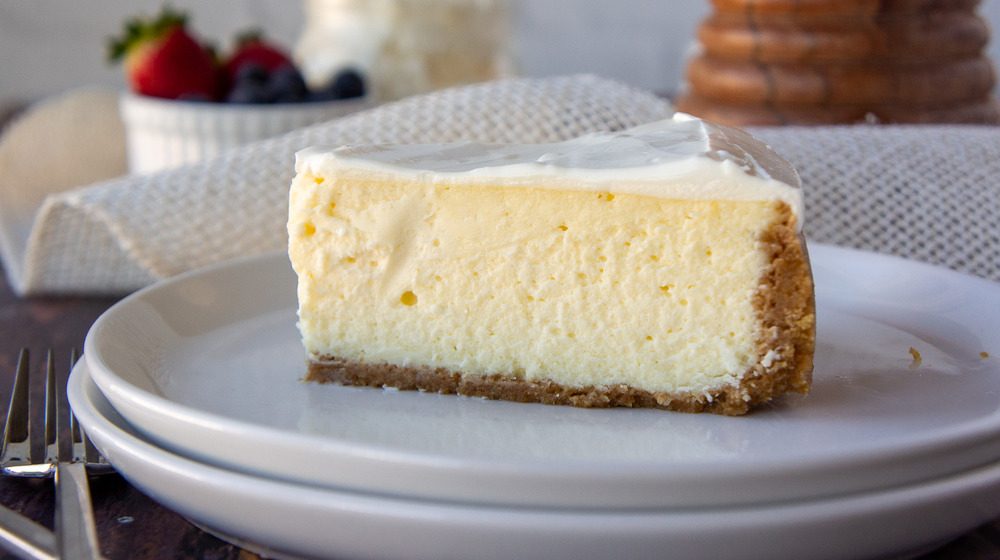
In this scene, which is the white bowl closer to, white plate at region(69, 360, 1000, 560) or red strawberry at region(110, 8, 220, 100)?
red strawberry at region(110, 8, 220, 100)

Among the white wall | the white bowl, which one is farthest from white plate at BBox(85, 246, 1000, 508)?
the white wall

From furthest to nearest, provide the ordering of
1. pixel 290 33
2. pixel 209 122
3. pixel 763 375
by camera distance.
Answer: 1. pixel 290 33
2. pixel 209 122
3. pixel 763 375

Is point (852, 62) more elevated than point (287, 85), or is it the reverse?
point (852, 62)

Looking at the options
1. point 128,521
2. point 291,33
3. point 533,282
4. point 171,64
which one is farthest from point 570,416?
point 291,33

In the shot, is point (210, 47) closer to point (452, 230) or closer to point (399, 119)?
point (399, 119)

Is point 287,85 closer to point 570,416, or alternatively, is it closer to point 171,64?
point 171,64

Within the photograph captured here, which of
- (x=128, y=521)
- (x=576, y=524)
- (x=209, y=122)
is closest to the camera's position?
(x=576, y=524)

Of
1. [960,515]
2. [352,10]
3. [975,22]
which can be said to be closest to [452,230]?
[960,515]

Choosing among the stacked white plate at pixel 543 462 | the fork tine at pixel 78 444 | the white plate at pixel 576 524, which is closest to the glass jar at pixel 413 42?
the stacked white plate at pixel 543 462
